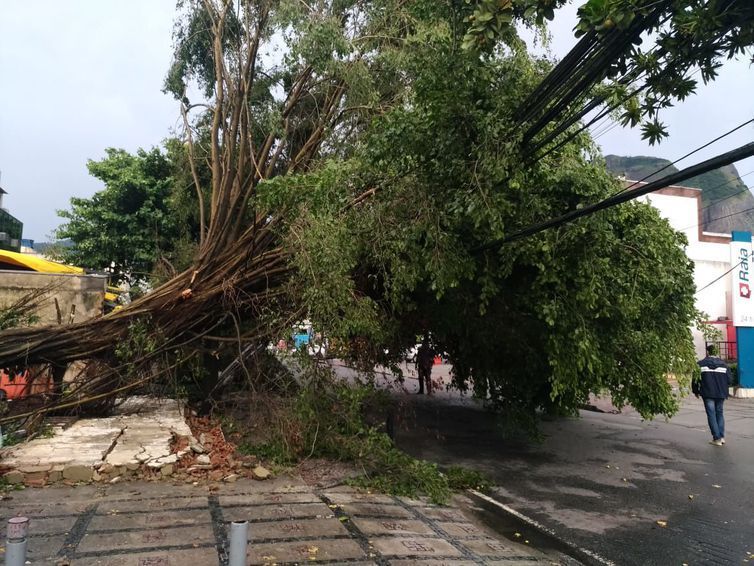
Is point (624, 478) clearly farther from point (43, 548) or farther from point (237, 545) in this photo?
point (43, 548)

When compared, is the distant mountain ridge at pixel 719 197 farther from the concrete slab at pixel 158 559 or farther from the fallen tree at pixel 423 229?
the concrete slab at pixel 158 559

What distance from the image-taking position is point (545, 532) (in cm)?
593

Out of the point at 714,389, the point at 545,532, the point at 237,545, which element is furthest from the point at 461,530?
the point at 714,389

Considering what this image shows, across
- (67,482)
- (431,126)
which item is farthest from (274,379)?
(431,126)

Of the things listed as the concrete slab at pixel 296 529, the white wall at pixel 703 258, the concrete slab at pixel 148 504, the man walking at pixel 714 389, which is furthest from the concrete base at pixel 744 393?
the concrete slab at pixel 148 504

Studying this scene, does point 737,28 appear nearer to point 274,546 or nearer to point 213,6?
point 274,546

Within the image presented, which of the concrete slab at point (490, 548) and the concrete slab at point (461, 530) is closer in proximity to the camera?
the concrete slab at point (490, 548)

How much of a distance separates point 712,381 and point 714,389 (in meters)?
0.17

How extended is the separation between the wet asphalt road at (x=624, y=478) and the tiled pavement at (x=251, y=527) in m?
1.30

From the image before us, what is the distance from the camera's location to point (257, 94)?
11.1m

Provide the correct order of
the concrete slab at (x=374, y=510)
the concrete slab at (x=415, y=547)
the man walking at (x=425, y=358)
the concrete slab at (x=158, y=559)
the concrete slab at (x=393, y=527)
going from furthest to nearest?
the man walking at (x=425, y=358) → the concrete slab at (x=374, y=510) → the concrete slab at (x=393, y=527) → the concrete slab at (x=415, y=547) → the concrete slab at (x=158, y=559)

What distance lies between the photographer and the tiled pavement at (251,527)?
14.5 ft

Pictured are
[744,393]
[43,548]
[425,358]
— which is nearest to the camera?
[43,548]

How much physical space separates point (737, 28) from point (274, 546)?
201 inches
